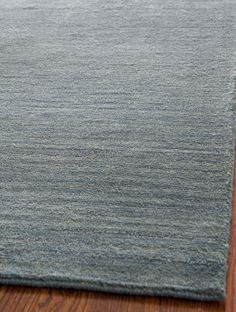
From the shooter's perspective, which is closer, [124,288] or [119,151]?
[124,288]

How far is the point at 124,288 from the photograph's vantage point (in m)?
0.85

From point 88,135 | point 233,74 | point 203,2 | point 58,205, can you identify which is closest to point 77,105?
point 88,135

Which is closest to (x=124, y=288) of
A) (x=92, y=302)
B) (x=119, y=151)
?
(x=92, y=302)

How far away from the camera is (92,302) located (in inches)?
33.3

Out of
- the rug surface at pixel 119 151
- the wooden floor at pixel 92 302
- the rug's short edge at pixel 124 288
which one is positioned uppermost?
the rug surface at pixel 119 151

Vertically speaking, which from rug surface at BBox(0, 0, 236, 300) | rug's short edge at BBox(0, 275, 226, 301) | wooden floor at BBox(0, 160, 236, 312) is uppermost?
rug surface at BBox(0, 0, 236, 300)

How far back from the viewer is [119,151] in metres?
1.19

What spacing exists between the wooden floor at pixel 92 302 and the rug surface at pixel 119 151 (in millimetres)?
18

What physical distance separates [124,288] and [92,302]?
0.07 meters

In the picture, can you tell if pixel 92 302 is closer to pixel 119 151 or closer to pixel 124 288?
pixel 124 288

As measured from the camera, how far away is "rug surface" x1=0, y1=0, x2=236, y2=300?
0.90 metres

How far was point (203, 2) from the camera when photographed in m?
1.98

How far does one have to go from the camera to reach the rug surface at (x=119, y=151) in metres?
0.90

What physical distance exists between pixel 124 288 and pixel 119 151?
17.1 inches
